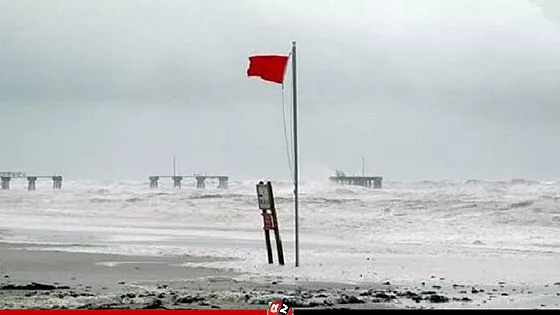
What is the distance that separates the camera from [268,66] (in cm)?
1132

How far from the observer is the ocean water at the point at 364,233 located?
11.6m

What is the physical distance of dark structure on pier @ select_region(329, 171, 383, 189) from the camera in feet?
183

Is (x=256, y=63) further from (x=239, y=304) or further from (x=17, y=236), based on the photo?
(x=17, y=236)

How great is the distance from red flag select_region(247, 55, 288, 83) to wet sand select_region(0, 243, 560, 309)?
2554 millimetres

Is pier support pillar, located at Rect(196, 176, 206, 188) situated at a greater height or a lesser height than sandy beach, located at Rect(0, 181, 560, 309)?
greater

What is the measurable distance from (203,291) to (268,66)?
346cm

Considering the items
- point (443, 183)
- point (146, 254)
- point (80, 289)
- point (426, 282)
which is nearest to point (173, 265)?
point (146, 254)

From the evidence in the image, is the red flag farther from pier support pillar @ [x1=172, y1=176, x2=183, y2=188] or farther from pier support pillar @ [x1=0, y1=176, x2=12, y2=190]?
pier support pillar @ [x1=0, y1=176, x2=12, y2=190]

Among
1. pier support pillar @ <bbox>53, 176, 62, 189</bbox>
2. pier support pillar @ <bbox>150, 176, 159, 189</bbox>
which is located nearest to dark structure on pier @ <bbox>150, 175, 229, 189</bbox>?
pier support pillar @ <bbox>150, 176, 159, 189</bbox>

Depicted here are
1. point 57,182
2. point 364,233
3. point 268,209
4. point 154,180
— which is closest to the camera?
point 268,209

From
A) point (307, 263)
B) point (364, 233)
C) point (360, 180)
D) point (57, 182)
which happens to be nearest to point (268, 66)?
point (307, 263)

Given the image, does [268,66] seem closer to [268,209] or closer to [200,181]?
[268,209]

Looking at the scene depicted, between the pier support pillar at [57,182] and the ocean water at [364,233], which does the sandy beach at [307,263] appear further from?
the pier support pillar at [57,182]

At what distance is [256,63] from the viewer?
37.1 ft
